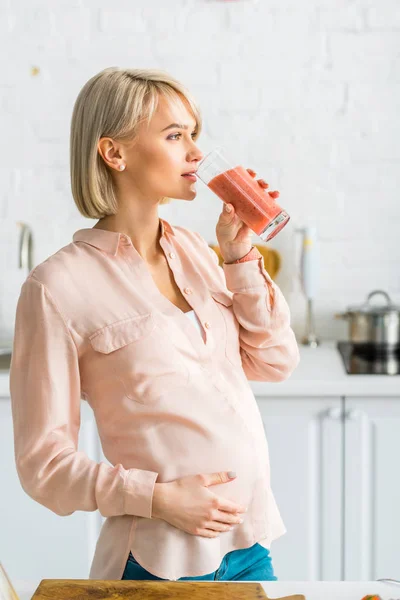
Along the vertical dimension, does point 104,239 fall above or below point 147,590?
above

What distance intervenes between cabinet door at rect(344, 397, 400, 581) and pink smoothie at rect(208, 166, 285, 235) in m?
1.06

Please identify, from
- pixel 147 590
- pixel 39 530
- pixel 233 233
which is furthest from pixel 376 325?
pixel 147 590

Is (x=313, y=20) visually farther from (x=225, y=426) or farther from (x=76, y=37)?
(x=225, y=426)

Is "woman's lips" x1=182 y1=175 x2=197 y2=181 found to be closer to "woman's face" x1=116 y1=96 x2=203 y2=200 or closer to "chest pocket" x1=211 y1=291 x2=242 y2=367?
"woman's face" x1=116 y1=96 x2=203 y2=200

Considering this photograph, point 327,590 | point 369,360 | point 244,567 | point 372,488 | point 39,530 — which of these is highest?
point 327,590

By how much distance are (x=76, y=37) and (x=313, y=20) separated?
795 millimetres

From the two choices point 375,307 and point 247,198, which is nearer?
point 247,198

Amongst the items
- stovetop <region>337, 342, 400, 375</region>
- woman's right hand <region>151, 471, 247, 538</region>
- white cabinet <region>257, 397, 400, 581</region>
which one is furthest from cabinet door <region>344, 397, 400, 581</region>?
woman's right hand <region>151, 471, 247, 538</region>

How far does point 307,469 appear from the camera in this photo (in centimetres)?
238

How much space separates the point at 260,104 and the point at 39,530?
154 centimetres

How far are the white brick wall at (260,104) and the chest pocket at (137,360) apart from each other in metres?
1.62

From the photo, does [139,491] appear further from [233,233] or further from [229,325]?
[233,233]

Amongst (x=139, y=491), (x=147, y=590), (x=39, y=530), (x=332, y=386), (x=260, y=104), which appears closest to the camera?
(x=147, y=590)

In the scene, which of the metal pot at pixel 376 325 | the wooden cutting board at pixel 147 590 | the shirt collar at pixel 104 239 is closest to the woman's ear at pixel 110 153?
the shirt collar at pixel 104 239
